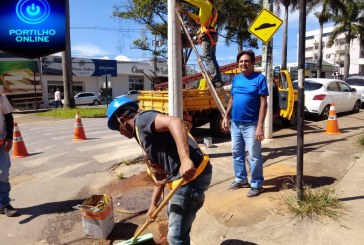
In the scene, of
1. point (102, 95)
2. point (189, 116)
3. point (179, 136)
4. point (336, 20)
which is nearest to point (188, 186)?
point (179, 136)

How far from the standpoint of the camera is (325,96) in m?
12.0

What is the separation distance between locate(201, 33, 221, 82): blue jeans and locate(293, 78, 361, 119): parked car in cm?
616

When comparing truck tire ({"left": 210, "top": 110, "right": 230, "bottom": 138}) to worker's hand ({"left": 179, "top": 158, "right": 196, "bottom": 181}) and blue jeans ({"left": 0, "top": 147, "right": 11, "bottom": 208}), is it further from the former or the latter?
worker's hand ({"left": 179, "top": 158, "right": 196, "bottom": 181})

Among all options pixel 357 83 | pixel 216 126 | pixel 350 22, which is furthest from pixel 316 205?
pixel 350 22

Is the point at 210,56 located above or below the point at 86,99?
above

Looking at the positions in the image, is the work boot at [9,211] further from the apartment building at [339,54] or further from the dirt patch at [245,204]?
the apartment building at [339,54]

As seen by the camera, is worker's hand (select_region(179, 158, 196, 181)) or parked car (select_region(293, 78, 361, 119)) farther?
parked car (select_region(293, 78, 361, 119))

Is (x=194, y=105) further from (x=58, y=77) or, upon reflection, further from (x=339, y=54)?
(x=339, y=54)

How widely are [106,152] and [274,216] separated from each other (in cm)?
526

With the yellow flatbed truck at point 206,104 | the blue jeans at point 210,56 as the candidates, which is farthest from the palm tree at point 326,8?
the blue jeans at point 210,56

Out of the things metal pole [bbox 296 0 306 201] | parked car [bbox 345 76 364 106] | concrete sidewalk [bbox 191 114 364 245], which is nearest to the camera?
concrete sidewalk [bbox 191 114 364 245]

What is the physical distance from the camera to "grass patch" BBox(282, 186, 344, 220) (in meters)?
3.92

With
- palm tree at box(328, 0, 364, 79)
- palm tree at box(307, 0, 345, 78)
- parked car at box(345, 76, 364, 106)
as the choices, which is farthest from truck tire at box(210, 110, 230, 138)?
palm tree at box(328, 0, 364, 79)

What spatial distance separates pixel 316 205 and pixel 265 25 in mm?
3740
